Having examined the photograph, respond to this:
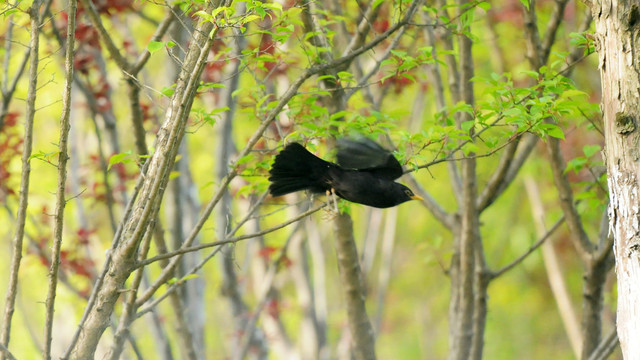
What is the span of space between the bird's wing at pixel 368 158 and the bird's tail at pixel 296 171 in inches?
5.0

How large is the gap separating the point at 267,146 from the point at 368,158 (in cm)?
180

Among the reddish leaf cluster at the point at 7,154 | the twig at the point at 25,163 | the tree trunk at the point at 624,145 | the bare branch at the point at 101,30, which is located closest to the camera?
the tree trunk at the point at 624,145

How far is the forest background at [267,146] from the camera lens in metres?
3.65

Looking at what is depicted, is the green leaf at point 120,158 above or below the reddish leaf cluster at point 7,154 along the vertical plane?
below

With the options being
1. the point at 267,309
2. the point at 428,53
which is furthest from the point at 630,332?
the point at 267,309

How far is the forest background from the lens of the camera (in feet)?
12.0

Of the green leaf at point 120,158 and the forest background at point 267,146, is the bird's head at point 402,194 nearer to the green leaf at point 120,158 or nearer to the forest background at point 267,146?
the forest background at point 267,146

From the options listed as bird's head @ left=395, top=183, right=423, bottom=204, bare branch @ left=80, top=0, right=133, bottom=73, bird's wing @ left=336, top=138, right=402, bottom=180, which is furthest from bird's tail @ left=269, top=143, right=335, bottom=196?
bare branch @ left=80, top=0, right=133, bottom=73

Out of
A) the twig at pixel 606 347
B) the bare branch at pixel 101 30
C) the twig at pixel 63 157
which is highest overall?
the bare branch at pixel 101 30

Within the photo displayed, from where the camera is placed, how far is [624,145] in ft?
10.6

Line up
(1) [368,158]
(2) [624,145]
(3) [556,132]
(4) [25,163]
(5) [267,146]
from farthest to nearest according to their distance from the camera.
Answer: (5) [267,146] < (1) [368,158] < (3) [556,132] < (4) [25,163] < (2) [624,145]

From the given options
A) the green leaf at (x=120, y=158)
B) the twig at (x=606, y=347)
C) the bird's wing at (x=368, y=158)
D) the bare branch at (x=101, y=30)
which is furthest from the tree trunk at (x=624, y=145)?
the bare branch at (x=101, y=30)

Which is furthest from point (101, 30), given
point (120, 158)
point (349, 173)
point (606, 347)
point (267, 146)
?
A: point (606, 347)

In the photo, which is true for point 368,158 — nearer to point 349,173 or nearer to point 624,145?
point 349,173
